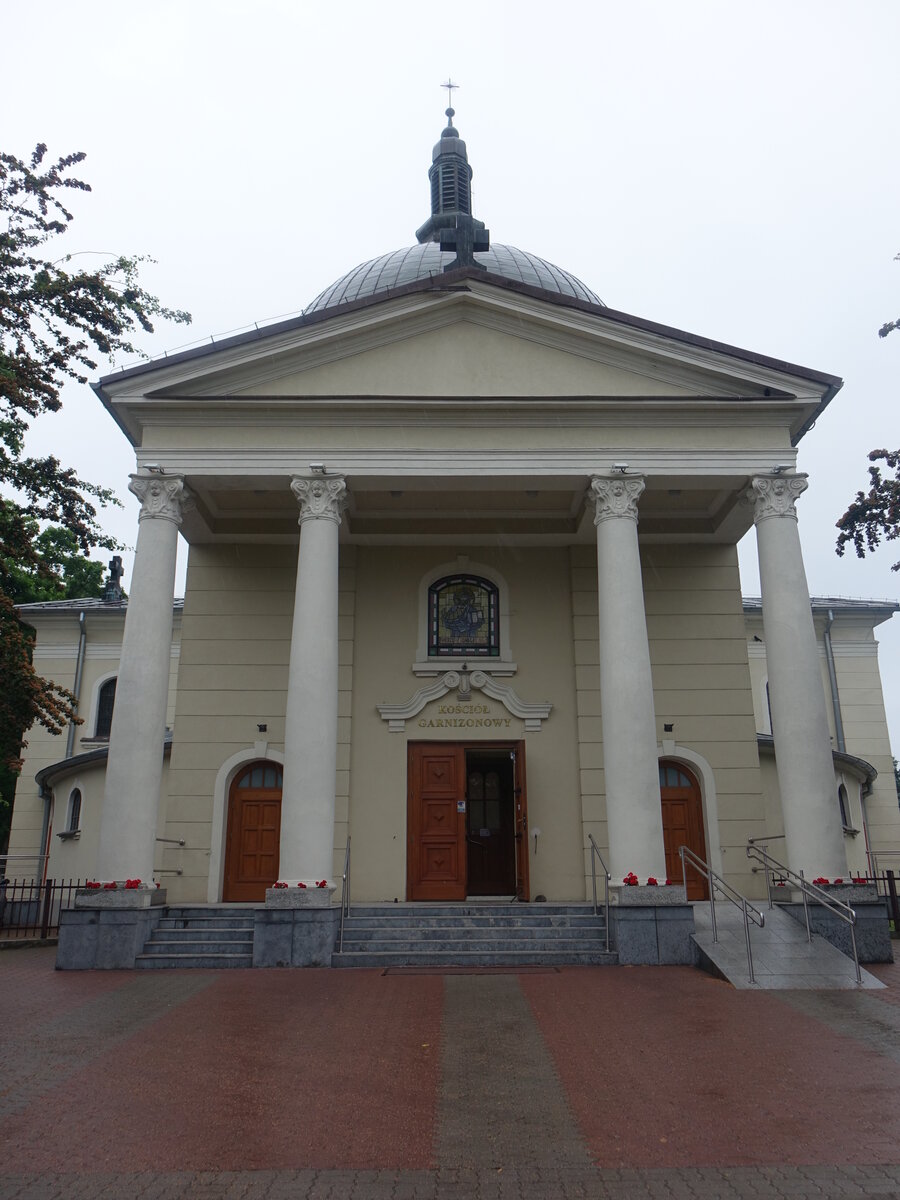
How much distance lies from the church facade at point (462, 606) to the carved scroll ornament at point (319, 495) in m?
0.04

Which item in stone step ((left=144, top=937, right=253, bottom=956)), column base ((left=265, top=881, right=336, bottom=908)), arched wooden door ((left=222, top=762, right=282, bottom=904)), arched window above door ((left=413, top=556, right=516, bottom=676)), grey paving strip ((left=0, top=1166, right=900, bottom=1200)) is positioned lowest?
grey paving strip ((left=0, top=1166, right=900, bottom=1200))

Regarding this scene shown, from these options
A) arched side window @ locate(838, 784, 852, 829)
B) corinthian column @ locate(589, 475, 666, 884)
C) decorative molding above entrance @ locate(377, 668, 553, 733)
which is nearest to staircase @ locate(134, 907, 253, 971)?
decorative molding above entrance @ locate(377, 668, 553, 733)

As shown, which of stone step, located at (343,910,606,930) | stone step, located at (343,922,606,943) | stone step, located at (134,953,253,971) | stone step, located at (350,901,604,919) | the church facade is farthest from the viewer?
the church facade

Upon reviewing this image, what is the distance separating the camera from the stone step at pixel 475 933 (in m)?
12.8

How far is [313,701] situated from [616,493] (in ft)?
18.2

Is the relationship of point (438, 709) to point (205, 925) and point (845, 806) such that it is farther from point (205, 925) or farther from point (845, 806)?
point (845, 806)

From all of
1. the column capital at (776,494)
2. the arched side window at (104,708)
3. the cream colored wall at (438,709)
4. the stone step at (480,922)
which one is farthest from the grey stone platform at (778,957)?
the arched side window at (104,708)

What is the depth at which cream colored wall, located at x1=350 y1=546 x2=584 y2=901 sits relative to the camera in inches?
641

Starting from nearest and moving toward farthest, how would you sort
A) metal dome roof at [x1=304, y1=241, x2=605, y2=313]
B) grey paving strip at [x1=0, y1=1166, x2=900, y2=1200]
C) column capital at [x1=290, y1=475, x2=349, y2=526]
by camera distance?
grey paving strip at [x1=0, y1=1166, x2=900, y2=1200] < column capital at [x1=290, y1=475, x2=349, y2=526] < metal dome roof at [x1=304, y1=241, x2=605, y2=313]

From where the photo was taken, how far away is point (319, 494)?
1480cm

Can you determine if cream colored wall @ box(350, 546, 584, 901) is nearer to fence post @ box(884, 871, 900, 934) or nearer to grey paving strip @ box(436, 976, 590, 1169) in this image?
fence post @ box(884, 871, 900, 934)

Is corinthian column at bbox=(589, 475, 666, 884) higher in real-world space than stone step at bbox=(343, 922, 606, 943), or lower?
higher

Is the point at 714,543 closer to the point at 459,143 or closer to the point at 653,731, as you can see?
the point at 653,731

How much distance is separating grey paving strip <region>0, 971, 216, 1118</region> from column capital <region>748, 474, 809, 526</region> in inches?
403
